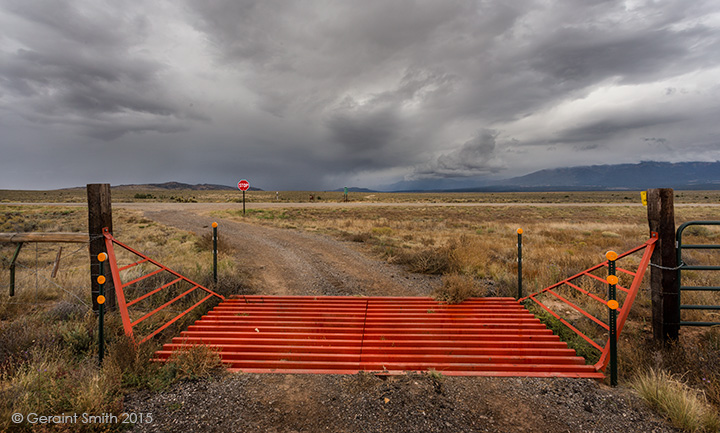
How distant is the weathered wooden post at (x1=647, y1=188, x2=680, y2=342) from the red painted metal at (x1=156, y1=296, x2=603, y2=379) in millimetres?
1324

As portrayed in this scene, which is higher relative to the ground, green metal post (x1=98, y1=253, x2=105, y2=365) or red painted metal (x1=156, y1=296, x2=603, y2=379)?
green metal post (x1=98, y1=253, x2=105, y2=365)

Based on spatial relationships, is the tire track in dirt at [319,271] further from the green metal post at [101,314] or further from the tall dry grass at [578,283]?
the green metal post at [101,314]

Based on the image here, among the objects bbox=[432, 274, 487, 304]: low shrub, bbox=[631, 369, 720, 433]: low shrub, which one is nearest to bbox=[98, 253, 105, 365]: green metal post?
bbox=[432, 274, 487, 304]: low shrub

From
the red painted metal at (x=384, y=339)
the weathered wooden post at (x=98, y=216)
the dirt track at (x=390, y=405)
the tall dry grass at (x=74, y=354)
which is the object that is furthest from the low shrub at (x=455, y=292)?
the weathered wooden post at (x=98, y=216)

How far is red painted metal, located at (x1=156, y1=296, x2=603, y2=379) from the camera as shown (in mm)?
4016

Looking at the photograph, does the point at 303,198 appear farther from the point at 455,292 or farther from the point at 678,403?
the point at 678,403

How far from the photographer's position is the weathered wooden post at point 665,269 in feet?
14.1

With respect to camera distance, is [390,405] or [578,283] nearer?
[390,405]

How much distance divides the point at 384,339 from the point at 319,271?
489 centimetres

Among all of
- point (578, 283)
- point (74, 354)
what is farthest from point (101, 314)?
point (578, 283)

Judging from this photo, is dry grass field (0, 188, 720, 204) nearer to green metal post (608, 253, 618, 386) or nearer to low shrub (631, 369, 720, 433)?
green metal post (608, 253, 618, 386)

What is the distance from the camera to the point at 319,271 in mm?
9398

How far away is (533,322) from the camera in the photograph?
5.37m

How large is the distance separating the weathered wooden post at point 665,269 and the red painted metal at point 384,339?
4.34ft
